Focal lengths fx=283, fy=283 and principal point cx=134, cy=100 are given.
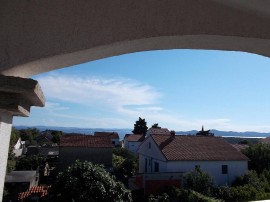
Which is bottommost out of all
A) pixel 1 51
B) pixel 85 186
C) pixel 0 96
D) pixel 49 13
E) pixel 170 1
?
pixel 85 186

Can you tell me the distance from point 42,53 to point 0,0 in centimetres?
31

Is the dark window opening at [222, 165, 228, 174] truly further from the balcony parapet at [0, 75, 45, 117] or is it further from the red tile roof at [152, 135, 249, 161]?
the balcony parapet at [0, 75, 45, 117]

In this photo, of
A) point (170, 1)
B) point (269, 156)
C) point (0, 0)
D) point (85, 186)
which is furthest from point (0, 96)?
point (269, 156)

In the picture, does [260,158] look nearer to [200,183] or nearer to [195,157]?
[195,157]

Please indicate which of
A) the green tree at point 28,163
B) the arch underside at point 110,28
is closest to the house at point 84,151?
the green tree at point 28,163

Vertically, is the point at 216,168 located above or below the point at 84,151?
below

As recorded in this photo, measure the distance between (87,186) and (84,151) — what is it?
1641 centimetres

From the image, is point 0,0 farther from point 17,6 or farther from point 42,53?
point 42,53

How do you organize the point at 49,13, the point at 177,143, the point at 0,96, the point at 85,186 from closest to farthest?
the point at 0,96 → the point at 49,13 → the point at 85,186 → the point at 177,143

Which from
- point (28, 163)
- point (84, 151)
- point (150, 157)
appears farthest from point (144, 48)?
point (28, 163)

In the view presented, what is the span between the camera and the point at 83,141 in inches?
1117

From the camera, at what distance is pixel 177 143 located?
941 inches

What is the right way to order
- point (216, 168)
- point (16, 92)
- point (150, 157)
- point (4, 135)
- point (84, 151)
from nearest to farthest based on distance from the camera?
point (16, 92)
point (4, 135)
point (216, 168)
point (150, 157)
point (84, 151)

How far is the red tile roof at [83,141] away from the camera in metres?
27.6
